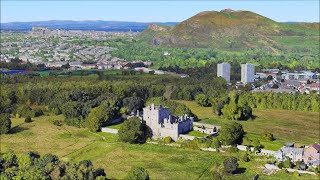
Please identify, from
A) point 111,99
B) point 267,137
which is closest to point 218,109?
point 111,99

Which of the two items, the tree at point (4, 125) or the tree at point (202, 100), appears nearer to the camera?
the tree at point (4, 125)

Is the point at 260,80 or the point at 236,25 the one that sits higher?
the point at 236,25

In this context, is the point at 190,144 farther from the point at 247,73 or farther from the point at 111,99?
the point at 247,73

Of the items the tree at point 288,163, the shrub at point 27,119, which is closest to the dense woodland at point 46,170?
the tree at point 288,163

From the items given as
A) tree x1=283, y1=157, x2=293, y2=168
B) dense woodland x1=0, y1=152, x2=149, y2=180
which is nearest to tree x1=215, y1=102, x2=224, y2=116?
tree x1=283, y1=157, x2=293, y2=168

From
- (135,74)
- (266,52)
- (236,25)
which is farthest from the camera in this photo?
(236,25)

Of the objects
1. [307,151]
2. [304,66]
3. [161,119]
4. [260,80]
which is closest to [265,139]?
[307,151]

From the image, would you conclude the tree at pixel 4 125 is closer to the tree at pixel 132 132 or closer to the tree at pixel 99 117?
the tree at pixel 99 117

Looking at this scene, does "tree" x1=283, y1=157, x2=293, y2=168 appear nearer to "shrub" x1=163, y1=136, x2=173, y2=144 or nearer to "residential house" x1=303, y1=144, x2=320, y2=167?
"residential house" x1=303, y1=144, x2=320, y2=167

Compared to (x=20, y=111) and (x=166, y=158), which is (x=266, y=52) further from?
(x=166, y=158)
